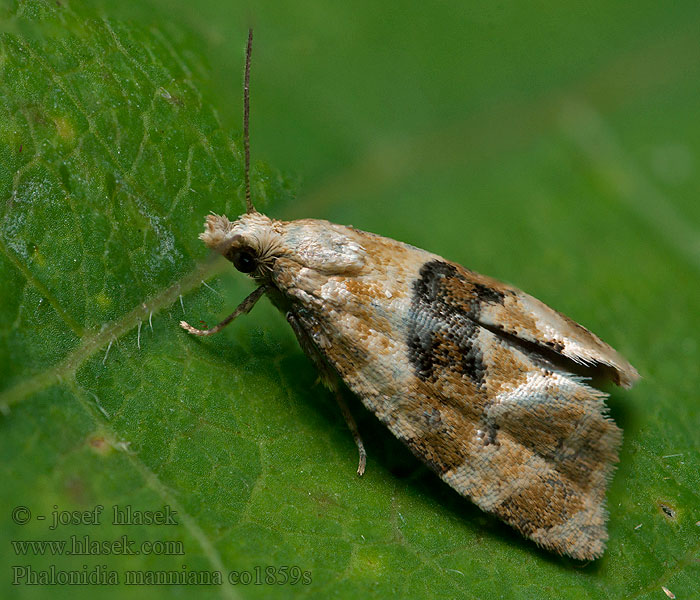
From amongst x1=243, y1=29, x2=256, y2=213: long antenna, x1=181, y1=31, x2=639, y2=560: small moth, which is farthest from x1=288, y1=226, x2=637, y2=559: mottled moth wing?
x1=243, y1=29, x2=256, y2=213: long antenna

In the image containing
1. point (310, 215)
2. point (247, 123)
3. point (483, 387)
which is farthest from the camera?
point (310, 215)

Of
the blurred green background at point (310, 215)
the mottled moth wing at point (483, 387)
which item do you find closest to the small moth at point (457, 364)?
the mottled moth wing at point (483, 387)

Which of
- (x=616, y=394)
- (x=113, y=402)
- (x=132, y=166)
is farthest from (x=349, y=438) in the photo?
(x=132, y=166)

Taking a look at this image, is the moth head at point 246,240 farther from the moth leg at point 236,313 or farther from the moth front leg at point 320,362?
the moth front leg at point 320,362

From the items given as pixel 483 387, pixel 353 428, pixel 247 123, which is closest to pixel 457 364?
pixel 483 387

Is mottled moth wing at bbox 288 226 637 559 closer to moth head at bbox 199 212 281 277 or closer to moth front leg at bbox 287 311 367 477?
moth front leg at bbox 287 311 367 477

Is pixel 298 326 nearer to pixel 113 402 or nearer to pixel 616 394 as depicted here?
pixel 113 402

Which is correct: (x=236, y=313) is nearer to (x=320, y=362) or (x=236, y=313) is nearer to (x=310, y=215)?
(x=320, y=362)

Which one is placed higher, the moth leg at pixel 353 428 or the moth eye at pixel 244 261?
the moth eye at pixel 244 261
